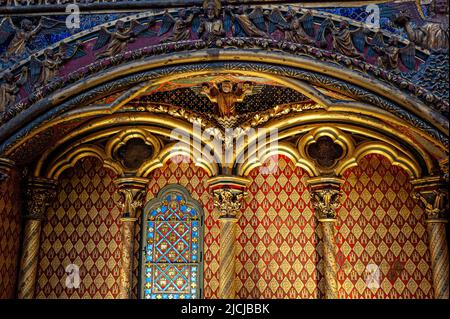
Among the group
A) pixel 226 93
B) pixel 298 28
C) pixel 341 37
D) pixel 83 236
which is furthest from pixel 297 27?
pixel 83 236

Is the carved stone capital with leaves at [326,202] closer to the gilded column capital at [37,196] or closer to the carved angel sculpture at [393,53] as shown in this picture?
the carved angel sculpture at [393,53]

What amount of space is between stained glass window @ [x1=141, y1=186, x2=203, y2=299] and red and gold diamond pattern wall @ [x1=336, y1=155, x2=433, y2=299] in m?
2.28

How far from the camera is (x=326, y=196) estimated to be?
9.35 meters

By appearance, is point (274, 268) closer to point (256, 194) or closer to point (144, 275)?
point (256, 194)

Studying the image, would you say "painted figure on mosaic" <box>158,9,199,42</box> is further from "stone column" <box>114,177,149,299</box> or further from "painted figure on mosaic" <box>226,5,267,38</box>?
"stone column" <box>114,177,149,299</box>

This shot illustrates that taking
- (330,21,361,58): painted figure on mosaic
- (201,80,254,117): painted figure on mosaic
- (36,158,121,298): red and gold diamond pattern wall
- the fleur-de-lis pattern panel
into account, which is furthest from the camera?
(36,158,121,298): red and gold diamond pattern wall

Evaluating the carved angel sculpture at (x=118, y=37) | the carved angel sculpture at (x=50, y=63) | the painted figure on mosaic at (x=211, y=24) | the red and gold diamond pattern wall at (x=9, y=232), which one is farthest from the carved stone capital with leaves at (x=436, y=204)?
the red and gold diamond pattern wall at (x=9, y=232)

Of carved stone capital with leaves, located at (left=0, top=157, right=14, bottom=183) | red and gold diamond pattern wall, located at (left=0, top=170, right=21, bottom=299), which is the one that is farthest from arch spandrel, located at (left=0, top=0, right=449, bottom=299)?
red and gold diamond pattern wall, located at (left=0, top=170, right=21, bottom=299)

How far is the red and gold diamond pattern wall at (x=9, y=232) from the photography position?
8664 millimetres

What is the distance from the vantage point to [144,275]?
9.43 metres

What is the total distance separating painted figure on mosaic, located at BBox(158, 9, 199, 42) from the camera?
23.9 ft

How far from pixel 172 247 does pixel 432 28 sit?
5.09 metres

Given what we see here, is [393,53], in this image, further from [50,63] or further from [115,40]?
[50,63]
